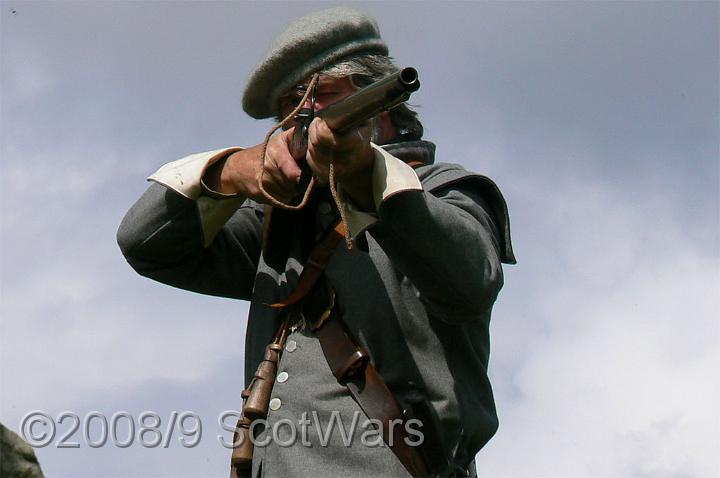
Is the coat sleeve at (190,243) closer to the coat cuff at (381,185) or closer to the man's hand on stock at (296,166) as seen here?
the man's hand on stock at (296,166)

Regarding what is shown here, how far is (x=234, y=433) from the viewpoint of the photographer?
4957 millimetres

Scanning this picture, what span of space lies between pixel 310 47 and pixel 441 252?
1340 millimetres

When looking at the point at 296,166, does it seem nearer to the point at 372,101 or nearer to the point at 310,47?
the point at 372,101

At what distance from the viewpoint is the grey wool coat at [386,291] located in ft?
14.5

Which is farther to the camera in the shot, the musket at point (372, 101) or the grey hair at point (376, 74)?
the grey hair at point (376, 74)

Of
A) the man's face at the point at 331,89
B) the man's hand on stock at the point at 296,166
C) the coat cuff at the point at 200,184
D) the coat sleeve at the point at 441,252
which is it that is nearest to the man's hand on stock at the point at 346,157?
the man's hand on stock at the point at 296,166

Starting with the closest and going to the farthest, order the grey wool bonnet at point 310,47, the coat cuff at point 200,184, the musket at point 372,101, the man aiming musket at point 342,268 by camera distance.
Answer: the musket at point 372,101
the man aiming musket at point 342,268
the coat cuff at point 200,184
the grey wool bonnet at point 310,47

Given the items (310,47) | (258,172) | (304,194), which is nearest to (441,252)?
(304,194)

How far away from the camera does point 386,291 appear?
476cm

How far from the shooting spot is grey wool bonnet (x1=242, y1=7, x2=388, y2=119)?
5281mm

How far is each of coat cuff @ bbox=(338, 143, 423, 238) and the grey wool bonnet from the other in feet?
3.26

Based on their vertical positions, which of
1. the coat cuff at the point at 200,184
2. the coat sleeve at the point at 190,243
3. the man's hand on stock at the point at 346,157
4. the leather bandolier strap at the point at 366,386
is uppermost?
the man's hand on stock at the point at 346,157

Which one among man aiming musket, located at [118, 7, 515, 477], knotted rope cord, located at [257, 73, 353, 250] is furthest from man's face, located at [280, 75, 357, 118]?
knotted rope cord, located at [257, 73, 353, 250]

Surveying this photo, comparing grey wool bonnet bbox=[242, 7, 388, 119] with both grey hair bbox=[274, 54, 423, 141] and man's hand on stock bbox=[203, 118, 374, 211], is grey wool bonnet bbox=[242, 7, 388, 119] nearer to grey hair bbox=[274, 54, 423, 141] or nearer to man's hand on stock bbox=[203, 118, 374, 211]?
grey hair bbox=[274, 54, 423, 141]
